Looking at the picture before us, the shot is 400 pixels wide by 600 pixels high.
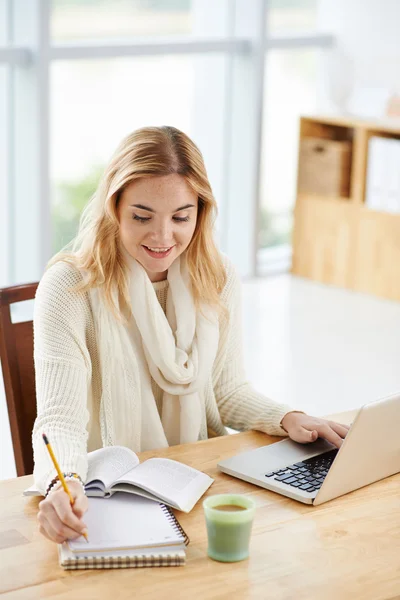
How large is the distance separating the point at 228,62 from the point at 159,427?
3.92 metres

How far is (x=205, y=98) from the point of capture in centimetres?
562

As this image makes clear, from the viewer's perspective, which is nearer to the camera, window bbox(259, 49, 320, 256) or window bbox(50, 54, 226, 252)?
window bbox(50, 54, 226, 252)

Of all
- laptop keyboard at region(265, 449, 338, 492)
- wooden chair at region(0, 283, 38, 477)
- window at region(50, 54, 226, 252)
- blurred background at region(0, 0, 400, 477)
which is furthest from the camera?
window at region(50, 54, 226, 252)

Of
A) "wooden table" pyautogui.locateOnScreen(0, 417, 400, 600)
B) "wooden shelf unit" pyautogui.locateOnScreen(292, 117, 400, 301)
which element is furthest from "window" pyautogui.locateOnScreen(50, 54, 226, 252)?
"wooden table" pyautogui.locateOnScreen(0, 417, 400, 600)

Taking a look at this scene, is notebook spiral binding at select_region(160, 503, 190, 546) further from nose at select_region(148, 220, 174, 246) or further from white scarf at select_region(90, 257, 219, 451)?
nose at select_region(148, 220, 174, 246)

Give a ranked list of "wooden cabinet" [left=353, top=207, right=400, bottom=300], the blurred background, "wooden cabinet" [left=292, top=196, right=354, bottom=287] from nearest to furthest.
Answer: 1. the blurred background
2. "wooden cabinet" [left=353, top=207, right=400, bottom=300]
3. "wooden cabinet" [left=292, top=196, right=354, bottom=287]

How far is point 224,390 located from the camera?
2162mm

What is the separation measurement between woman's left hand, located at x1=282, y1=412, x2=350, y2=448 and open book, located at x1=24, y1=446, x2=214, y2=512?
0.85 ft

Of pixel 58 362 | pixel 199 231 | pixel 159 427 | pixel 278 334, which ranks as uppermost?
pixel 199 231

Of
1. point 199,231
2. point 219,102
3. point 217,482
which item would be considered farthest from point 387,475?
point 219,102

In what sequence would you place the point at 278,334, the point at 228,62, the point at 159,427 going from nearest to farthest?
the point at 159,427 < the point at 278,334 < the point at 228,62

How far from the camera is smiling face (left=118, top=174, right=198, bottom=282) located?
191 cm

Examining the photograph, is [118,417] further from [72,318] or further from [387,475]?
[387,475]

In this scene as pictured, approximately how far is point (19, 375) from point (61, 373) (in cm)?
31
